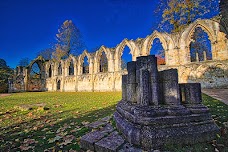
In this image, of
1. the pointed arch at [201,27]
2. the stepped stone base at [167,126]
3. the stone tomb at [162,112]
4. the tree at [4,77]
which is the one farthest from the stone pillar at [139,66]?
the tree at [4,77]

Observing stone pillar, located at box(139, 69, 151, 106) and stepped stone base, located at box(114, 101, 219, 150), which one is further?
stone pillar, located at box(139, 69, 151, 106)

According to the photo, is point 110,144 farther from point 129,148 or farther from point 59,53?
point 59,53

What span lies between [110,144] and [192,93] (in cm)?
200

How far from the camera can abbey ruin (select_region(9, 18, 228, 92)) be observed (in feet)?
47.1

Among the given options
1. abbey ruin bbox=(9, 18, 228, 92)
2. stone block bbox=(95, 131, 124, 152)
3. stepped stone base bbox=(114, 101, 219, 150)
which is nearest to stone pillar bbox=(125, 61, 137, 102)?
stepped stone base bbox=(114, 101, 219, 150)

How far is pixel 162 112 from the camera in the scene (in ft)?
8.64

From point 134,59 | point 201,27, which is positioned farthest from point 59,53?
point 201,27

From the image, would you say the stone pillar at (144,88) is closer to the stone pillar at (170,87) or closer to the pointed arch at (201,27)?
the stone pillar at (170,87)

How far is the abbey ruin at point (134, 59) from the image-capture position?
565 inches

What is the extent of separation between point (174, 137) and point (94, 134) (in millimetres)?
1511

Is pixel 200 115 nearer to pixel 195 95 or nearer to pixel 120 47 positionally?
pixel 195 95

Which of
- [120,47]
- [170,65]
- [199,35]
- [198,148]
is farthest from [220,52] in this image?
[198,148]

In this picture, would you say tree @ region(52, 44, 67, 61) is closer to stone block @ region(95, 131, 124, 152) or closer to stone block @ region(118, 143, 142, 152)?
stone block @ region(95, 131, 124, 152)

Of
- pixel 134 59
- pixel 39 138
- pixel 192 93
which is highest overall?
pixel 134 59
